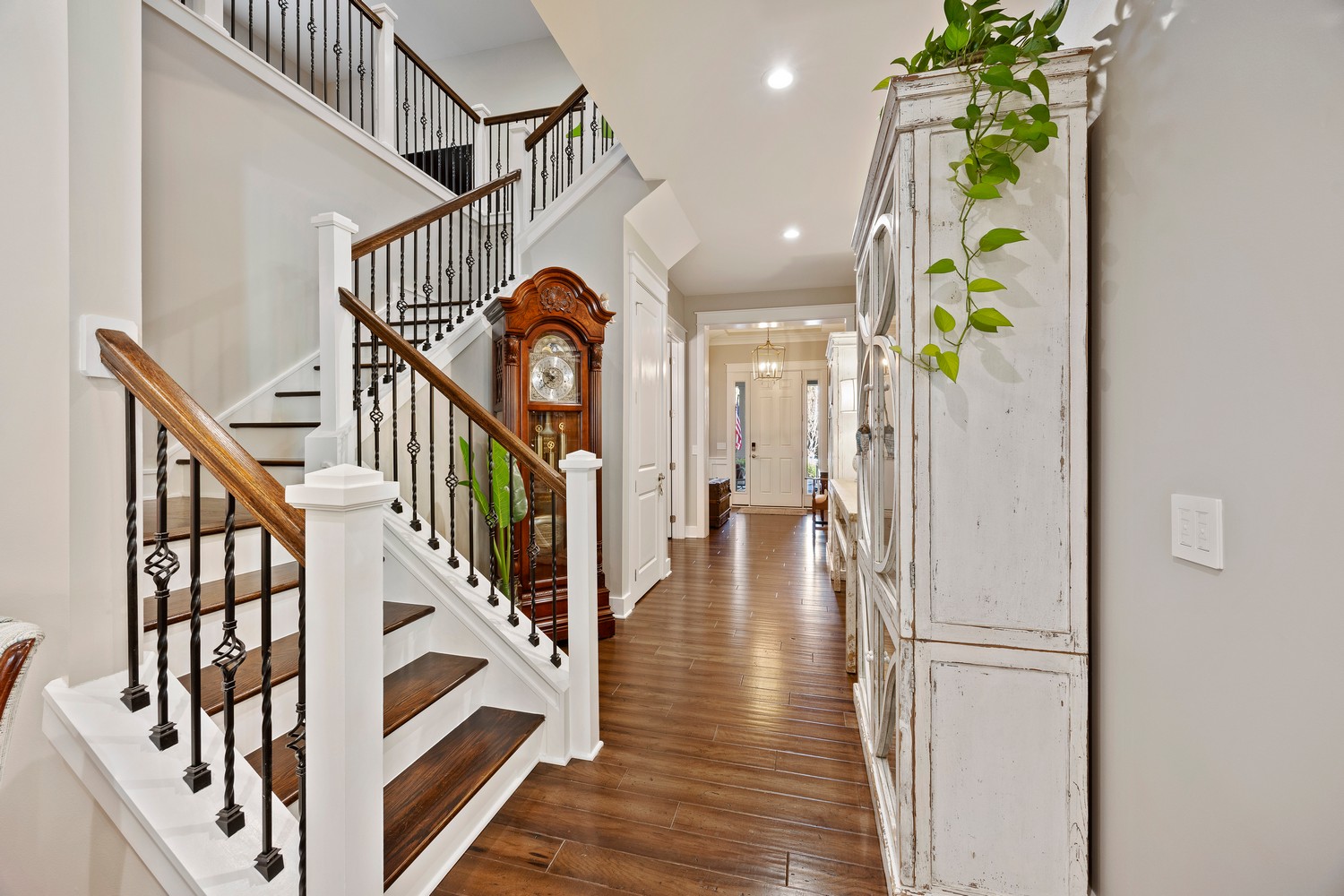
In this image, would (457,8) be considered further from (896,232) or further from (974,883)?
(974,883)

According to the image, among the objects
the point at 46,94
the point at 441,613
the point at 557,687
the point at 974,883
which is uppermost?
the point at 46,94

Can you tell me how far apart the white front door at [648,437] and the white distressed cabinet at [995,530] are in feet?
8.31

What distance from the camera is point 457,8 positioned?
18.6 ft

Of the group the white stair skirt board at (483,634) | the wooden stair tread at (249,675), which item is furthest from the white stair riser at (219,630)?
the white stair skirt board at (483,634)

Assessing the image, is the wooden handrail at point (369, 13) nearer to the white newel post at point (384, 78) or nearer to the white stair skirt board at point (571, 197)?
the white newel post at point (384, 78)

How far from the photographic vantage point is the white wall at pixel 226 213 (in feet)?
8.43

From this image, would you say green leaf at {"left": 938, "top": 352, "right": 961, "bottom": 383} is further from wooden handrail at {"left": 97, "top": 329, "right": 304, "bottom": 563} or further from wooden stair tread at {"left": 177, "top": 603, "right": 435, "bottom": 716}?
wooden stair tread at {"left": 177, "top": 603, "right": 435, "bottom": 716}

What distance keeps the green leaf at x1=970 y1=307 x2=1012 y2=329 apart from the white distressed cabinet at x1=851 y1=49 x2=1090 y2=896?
0.16 feet

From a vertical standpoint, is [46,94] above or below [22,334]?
above

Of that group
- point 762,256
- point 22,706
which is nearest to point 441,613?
point 22,706

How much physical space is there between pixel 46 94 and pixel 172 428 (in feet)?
2.49

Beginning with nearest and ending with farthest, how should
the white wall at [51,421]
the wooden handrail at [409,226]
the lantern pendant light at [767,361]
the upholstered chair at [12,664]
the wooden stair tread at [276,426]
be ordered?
1. the upholstered chair at [12,664]
2. the white wall at [51,421]
3. the wooden handrail at [409,226]
4. the wooden stair tread at [276,426]
5. the lantern pendant light at [767,361]

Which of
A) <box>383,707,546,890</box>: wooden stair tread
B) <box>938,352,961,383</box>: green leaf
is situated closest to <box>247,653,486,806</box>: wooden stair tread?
<box>383,707,546,890</box>: wooden stair tread

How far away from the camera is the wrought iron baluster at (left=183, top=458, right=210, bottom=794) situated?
Answer: 1.18 m
